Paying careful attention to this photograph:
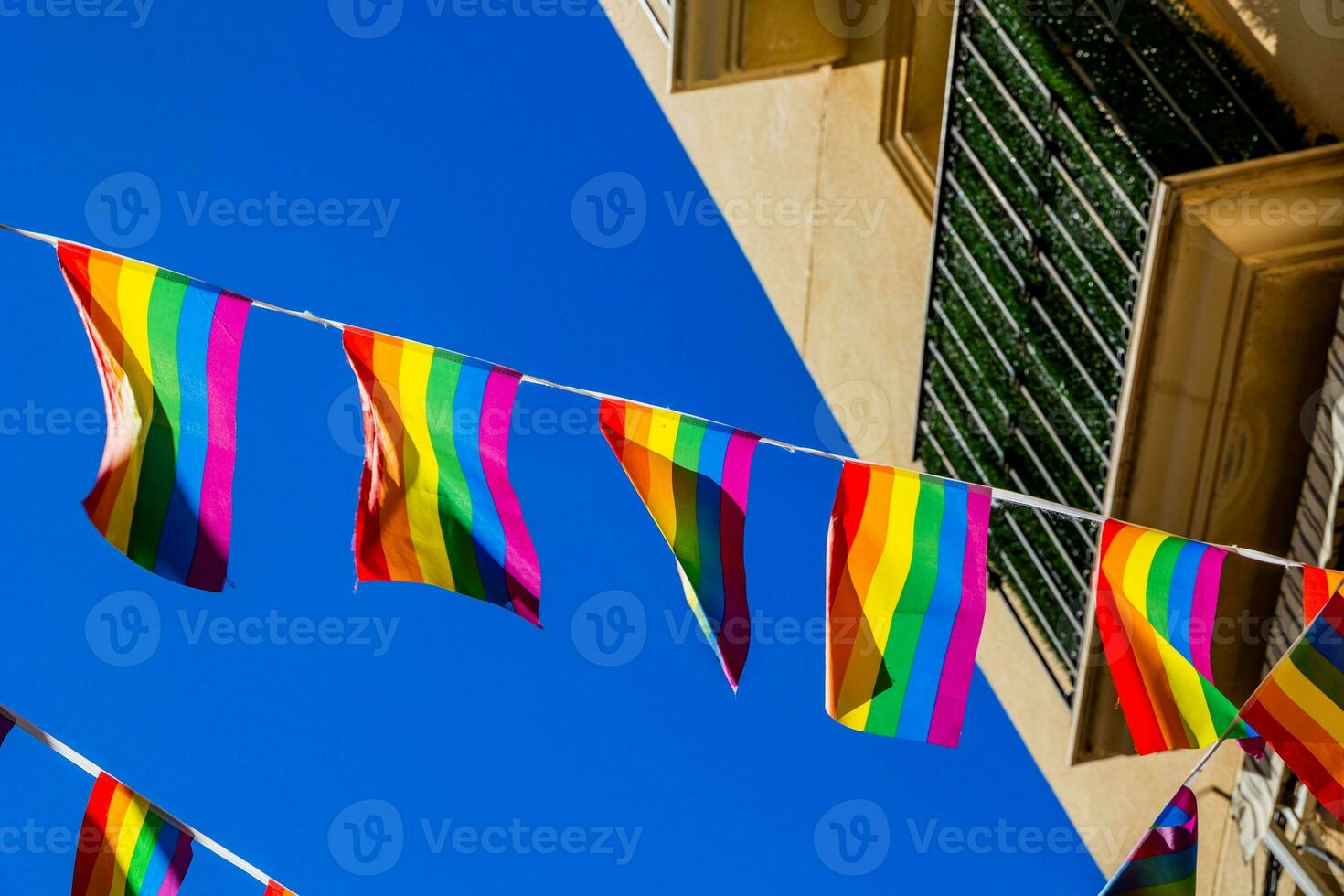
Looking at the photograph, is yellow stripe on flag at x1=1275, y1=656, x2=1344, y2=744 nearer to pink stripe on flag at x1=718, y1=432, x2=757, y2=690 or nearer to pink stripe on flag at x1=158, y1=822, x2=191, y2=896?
pink stripe on flag at x1=718, y1=432, x2=757, y2=690

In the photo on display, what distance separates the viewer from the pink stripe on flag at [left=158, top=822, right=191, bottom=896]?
5703mm

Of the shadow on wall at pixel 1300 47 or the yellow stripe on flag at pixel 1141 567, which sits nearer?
the yellow stripe on flag at pixel 1141 567

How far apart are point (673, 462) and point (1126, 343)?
3162mm

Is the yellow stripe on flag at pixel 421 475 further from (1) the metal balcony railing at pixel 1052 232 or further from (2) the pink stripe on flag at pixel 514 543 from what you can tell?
(1) the metal balcony railing at pixel 1052 232

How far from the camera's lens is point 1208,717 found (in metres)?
4.90

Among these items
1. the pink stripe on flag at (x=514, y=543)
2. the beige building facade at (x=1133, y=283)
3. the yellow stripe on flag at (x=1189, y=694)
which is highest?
the beige building facade at (x=1133, y=283)

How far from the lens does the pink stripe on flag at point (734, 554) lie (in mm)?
5266

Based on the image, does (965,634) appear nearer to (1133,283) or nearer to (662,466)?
(662,466)

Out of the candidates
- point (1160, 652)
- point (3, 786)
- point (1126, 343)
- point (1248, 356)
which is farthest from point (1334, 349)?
point (3, 786)

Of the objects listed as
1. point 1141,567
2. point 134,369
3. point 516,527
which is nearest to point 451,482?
point 516,527

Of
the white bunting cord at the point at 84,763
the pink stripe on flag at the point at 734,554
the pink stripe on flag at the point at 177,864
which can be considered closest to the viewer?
the pink stripe on flag at the point at 734,554

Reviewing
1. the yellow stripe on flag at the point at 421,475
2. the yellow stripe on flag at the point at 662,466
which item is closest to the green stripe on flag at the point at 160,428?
the yellow stripe on flag at the point at 421,475

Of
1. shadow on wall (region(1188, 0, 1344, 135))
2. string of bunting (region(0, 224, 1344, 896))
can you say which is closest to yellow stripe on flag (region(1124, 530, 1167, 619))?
string of bunting (region(0, 224, 1344, 896))

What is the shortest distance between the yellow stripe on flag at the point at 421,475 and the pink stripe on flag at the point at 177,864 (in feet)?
4.65
